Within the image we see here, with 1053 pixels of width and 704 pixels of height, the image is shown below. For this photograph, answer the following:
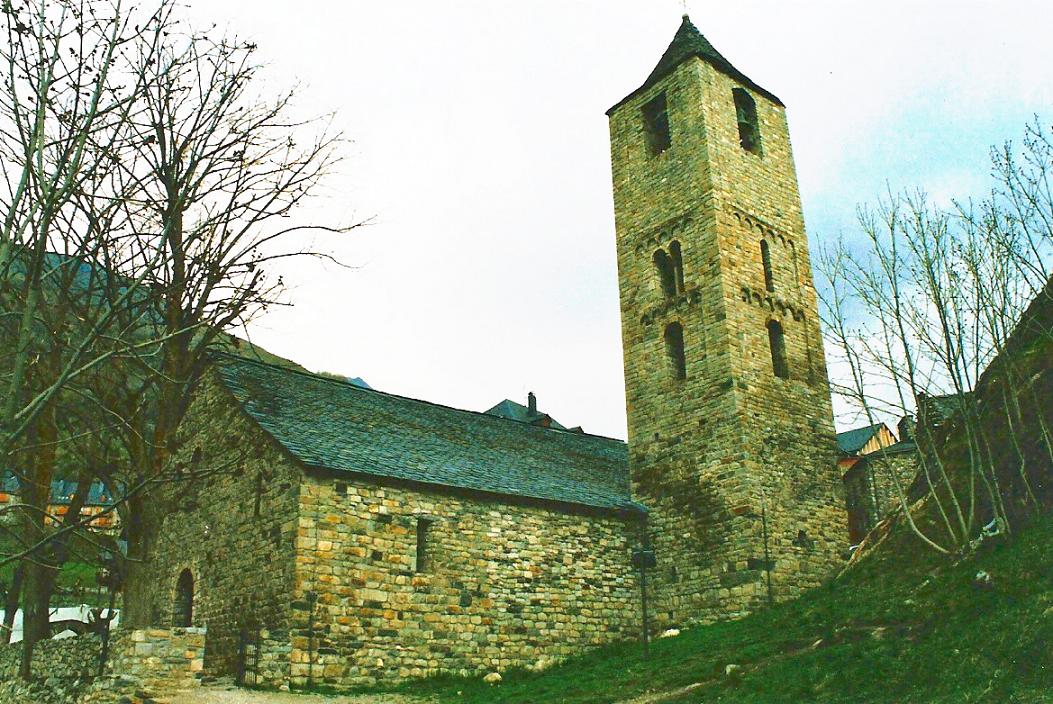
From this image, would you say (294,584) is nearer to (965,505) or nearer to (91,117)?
(91,117)

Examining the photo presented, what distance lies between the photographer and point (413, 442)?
1945 centimetres

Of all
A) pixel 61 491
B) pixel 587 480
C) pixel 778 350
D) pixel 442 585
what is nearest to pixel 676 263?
pixel 778 350

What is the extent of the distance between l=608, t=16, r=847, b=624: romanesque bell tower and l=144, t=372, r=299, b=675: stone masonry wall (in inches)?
358

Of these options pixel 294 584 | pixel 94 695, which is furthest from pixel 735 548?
pixel 94 695

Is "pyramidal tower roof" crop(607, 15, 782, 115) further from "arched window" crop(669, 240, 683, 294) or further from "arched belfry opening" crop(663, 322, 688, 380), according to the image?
"arched belfry opening" crop(663, 322, 688, 380)

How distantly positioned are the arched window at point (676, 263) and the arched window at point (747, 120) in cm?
408

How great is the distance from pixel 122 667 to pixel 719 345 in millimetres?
13983

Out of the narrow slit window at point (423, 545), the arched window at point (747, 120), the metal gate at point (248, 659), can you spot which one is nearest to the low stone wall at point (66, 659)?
the metal gate at point (248, 659)

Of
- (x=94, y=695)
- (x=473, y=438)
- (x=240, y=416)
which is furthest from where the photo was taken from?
(x=473, y=438)

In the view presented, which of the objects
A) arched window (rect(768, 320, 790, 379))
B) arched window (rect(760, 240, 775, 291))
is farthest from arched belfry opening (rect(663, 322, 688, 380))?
arched window (rect(760, 240, 775, 291))

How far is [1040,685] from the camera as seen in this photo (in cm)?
802

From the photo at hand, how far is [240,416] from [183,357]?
8.55 ft

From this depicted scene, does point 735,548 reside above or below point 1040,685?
above

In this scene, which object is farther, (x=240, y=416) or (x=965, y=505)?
(x=240, y=416)
